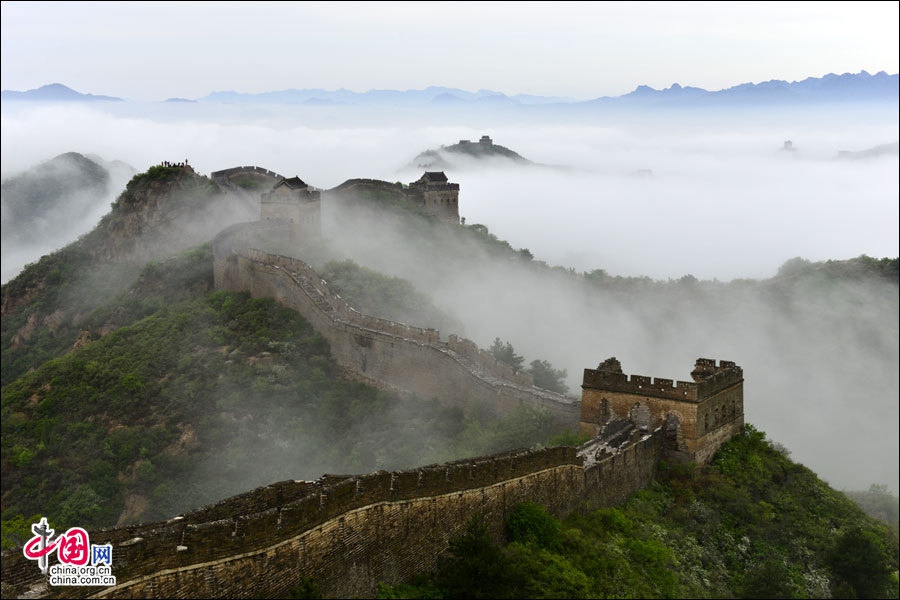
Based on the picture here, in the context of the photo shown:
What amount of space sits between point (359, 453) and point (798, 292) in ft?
174

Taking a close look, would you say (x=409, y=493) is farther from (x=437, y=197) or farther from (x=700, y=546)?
(x=437, y=197)

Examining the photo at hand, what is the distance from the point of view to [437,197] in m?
75.5

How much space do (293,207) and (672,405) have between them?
107ft

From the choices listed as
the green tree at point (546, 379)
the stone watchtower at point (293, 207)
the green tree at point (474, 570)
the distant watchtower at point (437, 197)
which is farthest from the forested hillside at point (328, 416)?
the stone watchtower at point (293, 207)

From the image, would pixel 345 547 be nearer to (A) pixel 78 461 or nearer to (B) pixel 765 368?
(A) pixel 78 461

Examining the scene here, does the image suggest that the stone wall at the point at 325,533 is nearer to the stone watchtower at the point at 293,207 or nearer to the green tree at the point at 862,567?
the green tree at the point at 862,567

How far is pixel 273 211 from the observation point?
56500mm

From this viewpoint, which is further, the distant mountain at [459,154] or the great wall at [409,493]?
the distant mountain at [459,154]

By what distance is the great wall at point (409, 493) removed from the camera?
12.8m

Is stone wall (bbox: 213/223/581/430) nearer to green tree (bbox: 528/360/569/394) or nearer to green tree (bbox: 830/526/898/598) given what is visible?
green tree (bbox: 528/360/569/394)

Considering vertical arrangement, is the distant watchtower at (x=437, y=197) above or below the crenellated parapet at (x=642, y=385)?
above

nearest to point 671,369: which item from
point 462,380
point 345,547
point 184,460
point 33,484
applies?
point 462,380

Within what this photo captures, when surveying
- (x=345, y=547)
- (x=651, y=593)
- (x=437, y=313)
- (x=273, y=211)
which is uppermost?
(x=273, y=211)

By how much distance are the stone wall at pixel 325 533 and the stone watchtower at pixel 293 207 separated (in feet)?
118
